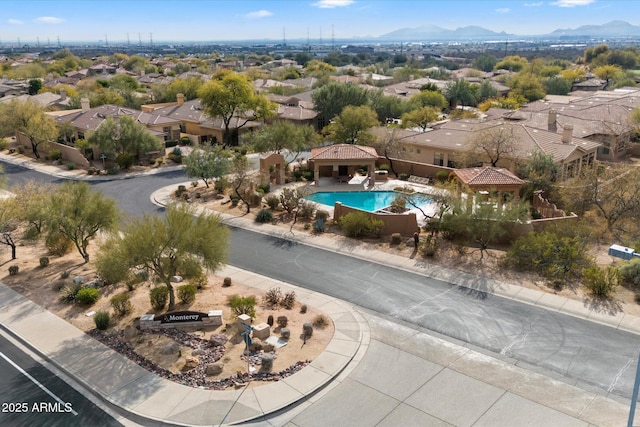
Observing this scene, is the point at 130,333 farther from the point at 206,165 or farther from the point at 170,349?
the point at 206,165

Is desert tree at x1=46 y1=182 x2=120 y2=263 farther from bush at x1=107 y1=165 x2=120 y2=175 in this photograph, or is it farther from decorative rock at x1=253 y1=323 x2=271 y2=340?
bush at x1=107 y1=165 x2=120 y2=175

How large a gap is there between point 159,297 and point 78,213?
7933mm

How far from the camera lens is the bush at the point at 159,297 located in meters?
23.8

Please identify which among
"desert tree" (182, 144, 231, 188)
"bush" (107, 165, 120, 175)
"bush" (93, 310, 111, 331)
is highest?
"desert tree" (182, 144, 231, 188)

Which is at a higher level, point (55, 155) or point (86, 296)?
point (55, 155)

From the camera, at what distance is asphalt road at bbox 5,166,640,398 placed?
19438 mm

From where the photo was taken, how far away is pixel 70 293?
25.1 m

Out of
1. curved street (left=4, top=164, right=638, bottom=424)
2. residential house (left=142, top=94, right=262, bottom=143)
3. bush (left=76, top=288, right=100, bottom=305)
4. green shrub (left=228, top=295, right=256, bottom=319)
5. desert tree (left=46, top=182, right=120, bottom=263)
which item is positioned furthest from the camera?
residential house (left=142, top=94, right=262, bottom=143)

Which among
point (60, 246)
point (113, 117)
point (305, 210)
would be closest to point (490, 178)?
point (305, 210)

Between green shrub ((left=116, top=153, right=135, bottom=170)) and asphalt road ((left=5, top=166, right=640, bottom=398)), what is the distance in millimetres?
25855

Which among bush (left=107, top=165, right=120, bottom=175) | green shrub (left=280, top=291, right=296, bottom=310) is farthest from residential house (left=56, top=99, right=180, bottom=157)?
green shrub (left=280, top=291, right=296, bottom=310)

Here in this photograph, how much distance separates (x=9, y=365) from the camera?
19.7m

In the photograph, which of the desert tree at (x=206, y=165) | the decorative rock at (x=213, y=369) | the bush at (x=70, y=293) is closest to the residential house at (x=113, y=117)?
the desert tree at (x=206, y=165)

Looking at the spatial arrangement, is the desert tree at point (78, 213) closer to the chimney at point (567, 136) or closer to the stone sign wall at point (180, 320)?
the stone sign wall at point (180, 320)
